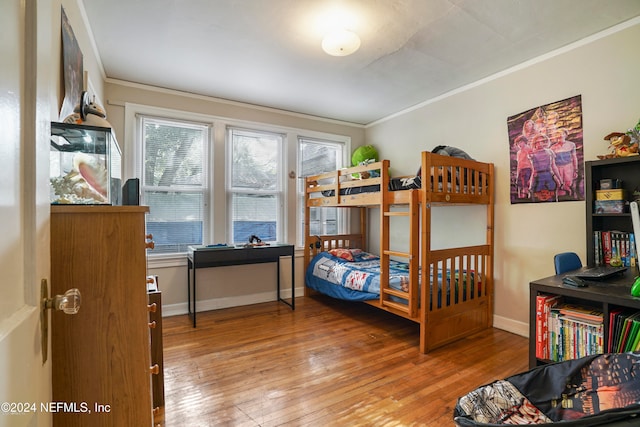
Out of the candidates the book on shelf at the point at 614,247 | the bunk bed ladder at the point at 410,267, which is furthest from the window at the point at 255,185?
the book on shelf at the point at 614,247

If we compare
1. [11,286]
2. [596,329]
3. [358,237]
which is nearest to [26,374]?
[11,286]

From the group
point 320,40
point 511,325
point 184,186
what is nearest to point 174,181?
point 184,186

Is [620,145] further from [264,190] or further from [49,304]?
[264,190]

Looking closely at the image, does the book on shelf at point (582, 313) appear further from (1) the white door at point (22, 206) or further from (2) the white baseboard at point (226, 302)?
(2) the white baseboard at point (226, 302)

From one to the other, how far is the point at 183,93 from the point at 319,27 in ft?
6.41

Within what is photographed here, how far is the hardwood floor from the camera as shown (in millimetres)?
1682

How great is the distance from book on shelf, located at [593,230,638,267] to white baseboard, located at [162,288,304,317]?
304cm

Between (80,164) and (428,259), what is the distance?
7.54ft

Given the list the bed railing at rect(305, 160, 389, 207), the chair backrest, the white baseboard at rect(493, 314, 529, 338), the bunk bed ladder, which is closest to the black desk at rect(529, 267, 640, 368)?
the chair backrest

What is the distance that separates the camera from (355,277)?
10.2 ft

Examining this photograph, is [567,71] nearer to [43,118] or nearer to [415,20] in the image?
[415,20]

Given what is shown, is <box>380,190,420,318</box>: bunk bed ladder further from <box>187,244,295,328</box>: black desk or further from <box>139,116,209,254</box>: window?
<box>139,116,209,254</box>: window

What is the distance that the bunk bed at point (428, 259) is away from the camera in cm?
246

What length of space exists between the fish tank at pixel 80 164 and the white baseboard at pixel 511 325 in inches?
127
